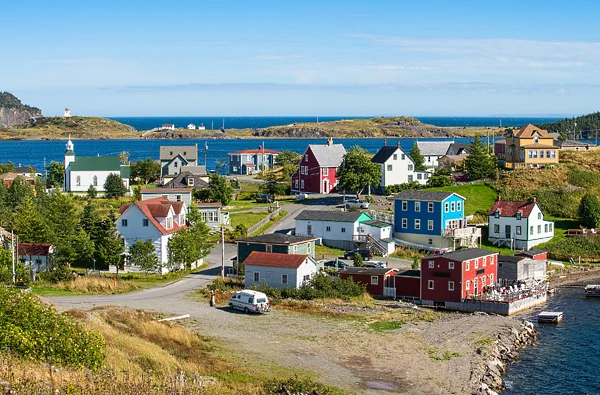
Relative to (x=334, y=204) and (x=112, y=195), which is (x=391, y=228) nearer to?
(x=334, y=204)

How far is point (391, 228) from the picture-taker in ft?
206

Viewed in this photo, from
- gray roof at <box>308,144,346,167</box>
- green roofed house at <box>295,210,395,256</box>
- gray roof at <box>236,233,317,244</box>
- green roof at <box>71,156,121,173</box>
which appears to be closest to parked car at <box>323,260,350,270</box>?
gray roof at <box>236,233,317,244</box>

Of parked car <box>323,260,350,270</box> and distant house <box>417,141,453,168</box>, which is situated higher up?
distant house <box>417,141,453,168</box>

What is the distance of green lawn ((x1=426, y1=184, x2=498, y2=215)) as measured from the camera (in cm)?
7219

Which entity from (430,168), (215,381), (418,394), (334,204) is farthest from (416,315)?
(430,168)

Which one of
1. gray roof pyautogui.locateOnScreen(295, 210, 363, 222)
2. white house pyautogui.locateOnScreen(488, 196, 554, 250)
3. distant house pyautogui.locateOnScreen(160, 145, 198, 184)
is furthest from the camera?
distant house pyautogui.locateOnScreen(160, 145, 198, 184)

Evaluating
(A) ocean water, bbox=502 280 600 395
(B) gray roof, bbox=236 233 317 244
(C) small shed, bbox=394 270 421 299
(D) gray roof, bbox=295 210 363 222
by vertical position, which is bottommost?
(A) ocean water, bbox=502 280 600 395

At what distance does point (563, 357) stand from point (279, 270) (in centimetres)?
1711

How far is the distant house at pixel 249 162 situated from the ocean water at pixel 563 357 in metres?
70.6

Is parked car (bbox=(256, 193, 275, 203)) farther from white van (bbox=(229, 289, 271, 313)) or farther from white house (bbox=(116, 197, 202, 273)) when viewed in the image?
white van (bbox=(229, 289, 271, 313))

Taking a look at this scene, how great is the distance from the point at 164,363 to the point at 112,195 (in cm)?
5745

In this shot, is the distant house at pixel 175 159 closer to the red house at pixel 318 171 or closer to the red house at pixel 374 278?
the red house at pixel 318 171

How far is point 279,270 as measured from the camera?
157 ft

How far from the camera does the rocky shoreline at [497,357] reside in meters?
32.7
